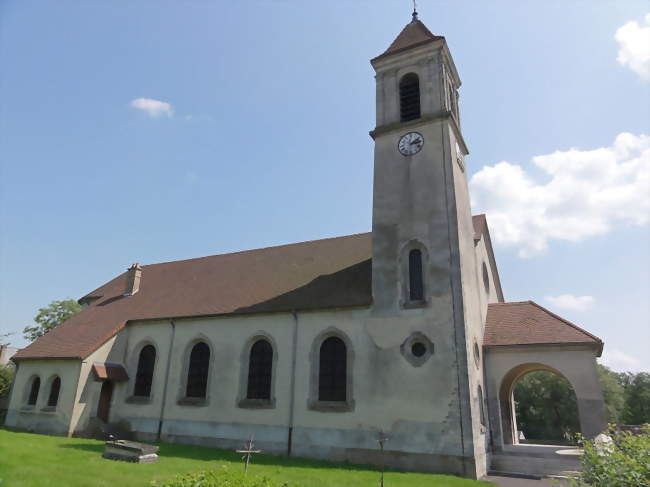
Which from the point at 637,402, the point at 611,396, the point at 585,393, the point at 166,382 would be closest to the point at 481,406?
the point at 585,393

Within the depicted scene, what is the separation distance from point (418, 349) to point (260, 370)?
7.37m

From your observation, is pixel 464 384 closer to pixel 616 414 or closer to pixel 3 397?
pixel 3 397

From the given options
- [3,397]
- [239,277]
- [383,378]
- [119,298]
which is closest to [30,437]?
[119,298]

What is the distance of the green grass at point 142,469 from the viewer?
11227 millimetres

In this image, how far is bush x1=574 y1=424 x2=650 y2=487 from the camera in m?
6.18

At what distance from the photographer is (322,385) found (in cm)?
1802

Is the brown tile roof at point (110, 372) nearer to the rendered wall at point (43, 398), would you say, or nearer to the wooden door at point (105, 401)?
the wooden door at point (105, 401)

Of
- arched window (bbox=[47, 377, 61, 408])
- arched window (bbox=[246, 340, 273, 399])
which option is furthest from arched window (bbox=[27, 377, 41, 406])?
arched window (bbox=[246, 340, 273, 399])

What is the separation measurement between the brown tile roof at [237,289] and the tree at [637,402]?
4634cm

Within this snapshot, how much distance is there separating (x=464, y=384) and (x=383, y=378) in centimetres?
306

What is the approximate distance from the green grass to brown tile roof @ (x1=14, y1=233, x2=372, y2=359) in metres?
6.13

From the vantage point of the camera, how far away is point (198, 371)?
21172 mm

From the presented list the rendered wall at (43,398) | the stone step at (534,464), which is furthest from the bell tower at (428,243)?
the rendered wall at (43,398)

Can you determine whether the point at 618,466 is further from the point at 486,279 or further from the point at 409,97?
the point at 409,97
